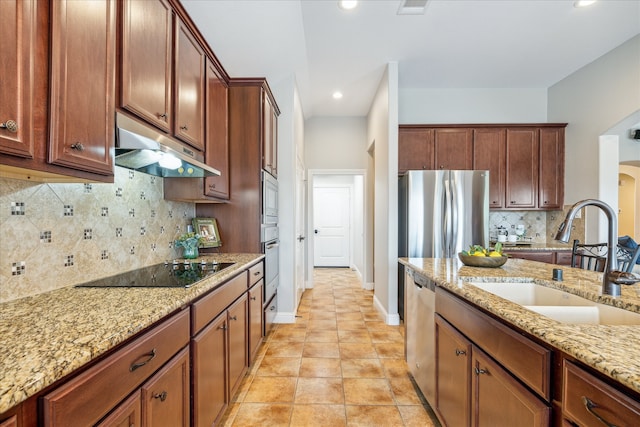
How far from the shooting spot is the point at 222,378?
166 centimetres

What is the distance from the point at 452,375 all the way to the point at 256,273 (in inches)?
61.7

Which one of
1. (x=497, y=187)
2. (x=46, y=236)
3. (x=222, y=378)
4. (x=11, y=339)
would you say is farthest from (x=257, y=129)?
(x=497, y=187)

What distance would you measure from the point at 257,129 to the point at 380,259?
7.32 ft

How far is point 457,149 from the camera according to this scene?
13.1ft

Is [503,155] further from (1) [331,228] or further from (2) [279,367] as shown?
(1) [331,228]

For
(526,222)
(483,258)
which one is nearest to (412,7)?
(483,258)

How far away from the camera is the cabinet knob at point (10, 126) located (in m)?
0.81

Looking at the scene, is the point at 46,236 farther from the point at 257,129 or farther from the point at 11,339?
the point at 257,129

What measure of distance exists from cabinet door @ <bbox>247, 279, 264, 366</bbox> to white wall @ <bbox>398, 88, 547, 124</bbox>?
3200mm

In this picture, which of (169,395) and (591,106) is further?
(591,106)

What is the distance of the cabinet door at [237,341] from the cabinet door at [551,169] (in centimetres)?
407

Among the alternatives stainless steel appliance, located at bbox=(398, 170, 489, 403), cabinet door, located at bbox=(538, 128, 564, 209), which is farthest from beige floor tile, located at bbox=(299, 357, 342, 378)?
cabinet door, located at bbox=(538, 128, 564, 209)

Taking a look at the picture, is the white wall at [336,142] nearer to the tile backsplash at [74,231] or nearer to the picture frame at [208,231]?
the picture frame at [208,231]

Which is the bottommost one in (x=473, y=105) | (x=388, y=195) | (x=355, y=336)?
(x=355, y=336)
